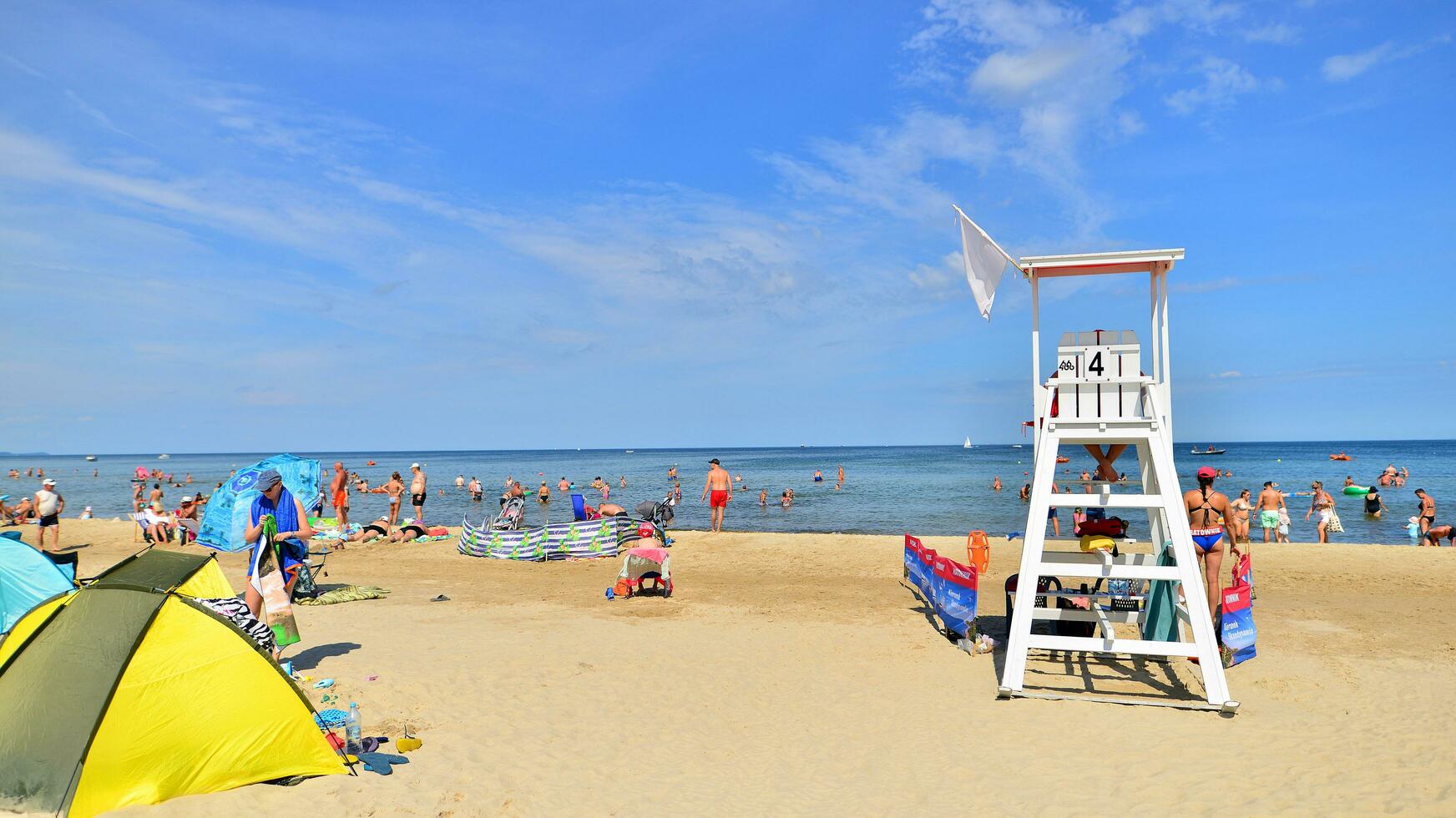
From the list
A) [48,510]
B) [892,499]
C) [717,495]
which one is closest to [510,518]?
[717,495]

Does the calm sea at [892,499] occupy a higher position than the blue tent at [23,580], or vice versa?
the blue tent at [23,580]

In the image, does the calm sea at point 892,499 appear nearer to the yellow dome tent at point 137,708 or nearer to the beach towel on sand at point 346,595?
the beach towel on sand at point 346,595

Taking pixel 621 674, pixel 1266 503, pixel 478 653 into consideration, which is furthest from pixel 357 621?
pixel 1266 503

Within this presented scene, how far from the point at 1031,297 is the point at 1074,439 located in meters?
1.46

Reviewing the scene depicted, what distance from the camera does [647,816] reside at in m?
4.80

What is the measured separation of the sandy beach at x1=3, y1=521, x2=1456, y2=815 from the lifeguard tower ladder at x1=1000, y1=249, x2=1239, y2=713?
1.53 ft

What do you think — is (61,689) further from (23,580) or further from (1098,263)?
(1098,263)

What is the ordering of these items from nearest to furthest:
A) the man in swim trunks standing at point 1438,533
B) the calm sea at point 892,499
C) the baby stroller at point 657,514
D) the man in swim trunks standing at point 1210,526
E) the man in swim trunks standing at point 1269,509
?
the man in swim trunks standing at point 1210,526 < the baby stroller at point 657,514 < the man in swim trunks standing at point 1438,533 < the man in swim trunks standing at point 1269,509 < the calm sea at point 892,499

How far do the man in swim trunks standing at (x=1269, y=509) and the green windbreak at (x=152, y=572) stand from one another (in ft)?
69.7

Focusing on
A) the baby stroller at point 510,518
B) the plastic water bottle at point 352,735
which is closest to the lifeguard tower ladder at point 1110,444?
the plastic water bottle at point 352,735

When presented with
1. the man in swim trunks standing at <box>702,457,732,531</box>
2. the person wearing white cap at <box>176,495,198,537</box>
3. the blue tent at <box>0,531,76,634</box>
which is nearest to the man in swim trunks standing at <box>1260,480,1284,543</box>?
the man in swim trunks standing at <box>702,457,732,531</box>

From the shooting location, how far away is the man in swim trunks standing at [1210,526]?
26.0 feet

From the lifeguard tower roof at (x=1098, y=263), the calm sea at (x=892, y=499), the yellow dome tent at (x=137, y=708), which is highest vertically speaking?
the lifeguard tower roof at (x=1098, y=263)

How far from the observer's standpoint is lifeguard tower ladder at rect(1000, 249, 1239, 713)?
6.49 meters
